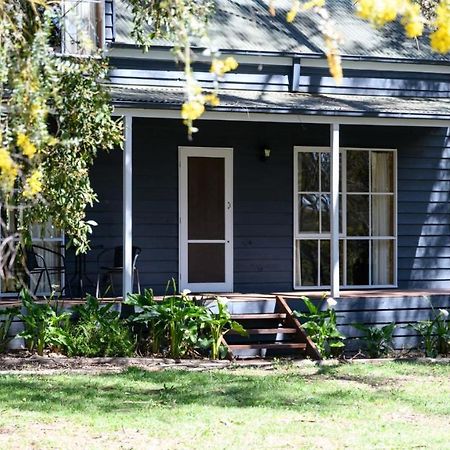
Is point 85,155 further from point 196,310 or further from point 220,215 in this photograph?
point 220,215

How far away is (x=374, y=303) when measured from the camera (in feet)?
40.3

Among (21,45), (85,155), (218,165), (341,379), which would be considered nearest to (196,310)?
(341,379)

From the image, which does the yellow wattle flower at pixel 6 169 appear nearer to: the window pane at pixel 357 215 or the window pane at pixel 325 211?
the window pane at pixel 325 211

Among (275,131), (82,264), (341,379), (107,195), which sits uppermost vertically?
(275,131)

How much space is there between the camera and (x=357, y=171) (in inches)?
547

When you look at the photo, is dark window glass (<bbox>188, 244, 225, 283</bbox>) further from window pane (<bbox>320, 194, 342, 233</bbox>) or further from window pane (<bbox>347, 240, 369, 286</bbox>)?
window pane (<bbox>347, 240, 369, 286</bbox>)

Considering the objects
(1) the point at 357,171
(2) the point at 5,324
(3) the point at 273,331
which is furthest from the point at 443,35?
(1) the point at 357,171

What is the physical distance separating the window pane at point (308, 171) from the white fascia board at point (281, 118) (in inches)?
62.8

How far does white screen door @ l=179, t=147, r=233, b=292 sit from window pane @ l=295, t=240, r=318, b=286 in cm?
101

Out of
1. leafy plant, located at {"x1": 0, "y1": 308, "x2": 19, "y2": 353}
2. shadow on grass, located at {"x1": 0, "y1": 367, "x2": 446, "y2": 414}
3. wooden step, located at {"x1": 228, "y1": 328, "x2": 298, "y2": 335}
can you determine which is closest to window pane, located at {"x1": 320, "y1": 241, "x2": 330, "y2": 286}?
wooden step, located at {"x1": 228, "y1": 328, "x2": 298, "y2": 335}

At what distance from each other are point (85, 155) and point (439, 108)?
659 centimetres

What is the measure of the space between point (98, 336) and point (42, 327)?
634mm

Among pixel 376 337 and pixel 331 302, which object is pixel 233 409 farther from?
pixel 376 337

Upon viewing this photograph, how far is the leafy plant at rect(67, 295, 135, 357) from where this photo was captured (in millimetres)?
10961
